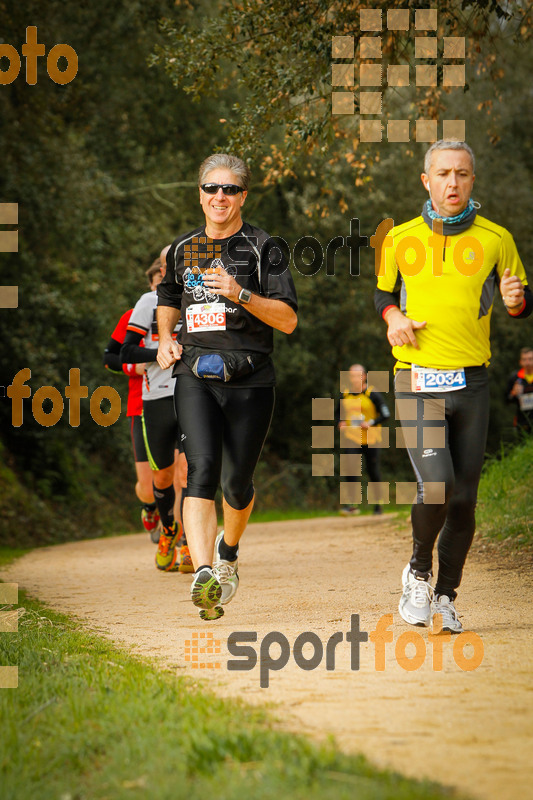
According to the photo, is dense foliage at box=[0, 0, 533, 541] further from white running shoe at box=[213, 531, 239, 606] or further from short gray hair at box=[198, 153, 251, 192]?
white running shoe at box=[213, 531, 239, 606]

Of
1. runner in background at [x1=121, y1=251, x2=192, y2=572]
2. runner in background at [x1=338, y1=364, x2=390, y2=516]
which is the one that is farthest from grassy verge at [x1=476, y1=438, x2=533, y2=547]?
runner in background at [x1=338, y1=364, x2=390, y2=516]

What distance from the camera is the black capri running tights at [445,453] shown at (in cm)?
498

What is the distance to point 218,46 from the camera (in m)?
9.15

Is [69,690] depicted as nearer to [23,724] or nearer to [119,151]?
[23,724]

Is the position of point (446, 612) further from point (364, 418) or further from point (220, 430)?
point (364, 418)

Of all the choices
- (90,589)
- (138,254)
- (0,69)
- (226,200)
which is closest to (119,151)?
(138,254)

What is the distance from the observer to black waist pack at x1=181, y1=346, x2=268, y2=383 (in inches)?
211

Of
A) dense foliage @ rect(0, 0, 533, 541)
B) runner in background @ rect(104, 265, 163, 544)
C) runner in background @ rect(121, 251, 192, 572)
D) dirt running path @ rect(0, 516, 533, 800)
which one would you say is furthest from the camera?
dense foliage @ rect(0, 0, 533, 541)

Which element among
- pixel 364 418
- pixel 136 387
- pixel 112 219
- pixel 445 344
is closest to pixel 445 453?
pixel 445 344

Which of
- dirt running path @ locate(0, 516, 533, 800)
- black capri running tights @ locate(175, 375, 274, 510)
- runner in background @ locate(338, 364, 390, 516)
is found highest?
black capri running tights @ locate(175, 375, 274, 510)

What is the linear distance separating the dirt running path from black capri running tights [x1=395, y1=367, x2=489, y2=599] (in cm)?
52

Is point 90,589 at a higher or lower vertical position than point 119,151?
lower

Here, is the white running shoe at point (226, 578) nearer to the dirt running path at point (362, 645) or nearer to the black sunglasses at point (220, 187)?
the dirt running path at point (362, 645)

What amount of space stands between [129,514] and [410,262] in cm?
1707
